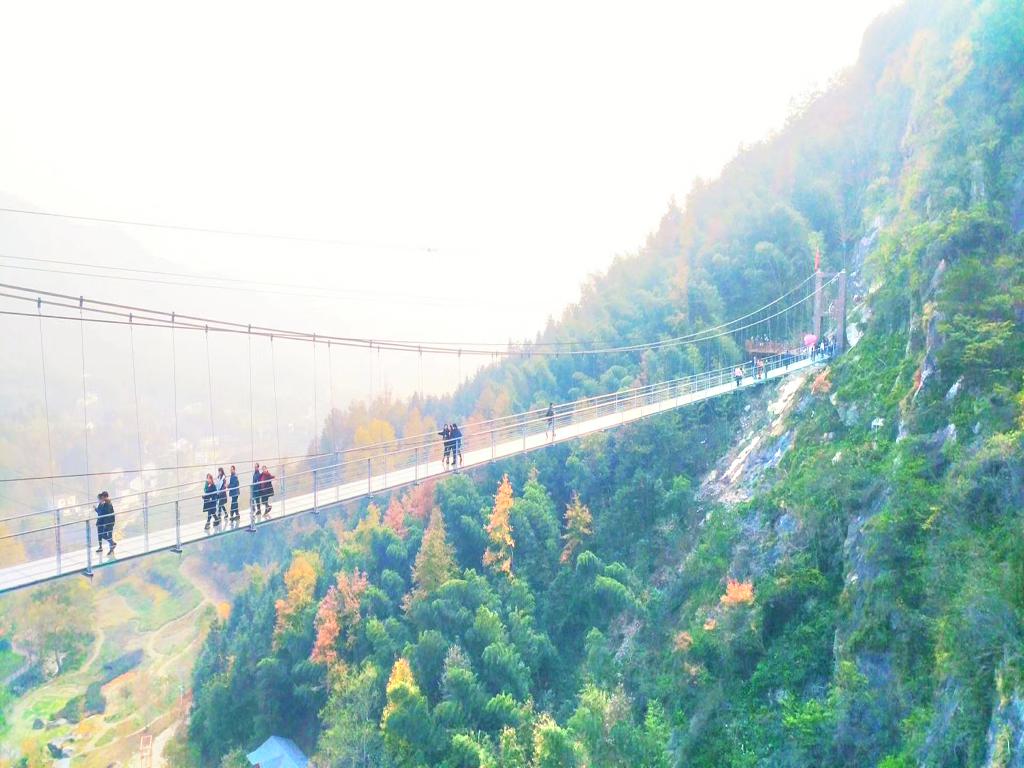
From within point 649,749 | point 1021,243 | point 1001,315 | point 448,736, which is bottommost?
point 448,736

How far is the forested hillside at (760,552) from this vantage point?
335 inches

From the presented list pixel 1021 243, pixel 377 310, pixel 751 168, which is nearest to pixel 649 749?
pixel 1021 243

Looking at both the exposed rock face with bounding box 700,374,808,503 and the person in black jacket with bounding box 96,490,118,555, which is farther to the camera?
the exposed rock face with bounding box 700,374,808,503

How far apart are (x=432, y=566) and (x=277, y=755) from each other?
7782 mm

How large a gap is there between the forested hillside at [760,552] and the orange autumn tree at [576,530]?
0.11 metres

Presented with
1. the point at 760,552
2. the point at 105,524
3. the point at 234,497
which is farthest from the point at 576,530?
the point at 105,524

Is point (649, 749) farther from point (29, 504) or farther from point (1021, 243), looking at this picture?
point (29, 504)

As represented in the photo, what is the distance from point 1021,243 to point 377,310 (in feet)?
526

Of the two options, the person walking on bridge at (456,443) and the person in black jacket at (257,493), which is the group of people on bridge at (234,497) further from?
the person walking on bridge at (456,443)

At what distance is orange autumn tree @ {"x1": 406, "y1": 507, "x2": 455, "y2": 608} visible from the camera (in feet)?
74.0

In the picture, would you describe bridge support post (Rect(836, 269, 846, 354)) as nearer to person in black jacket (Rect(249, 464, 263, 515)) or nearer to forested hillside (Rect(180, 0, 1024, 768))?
forested hillside (Rect(180, 0, 1024, 768))

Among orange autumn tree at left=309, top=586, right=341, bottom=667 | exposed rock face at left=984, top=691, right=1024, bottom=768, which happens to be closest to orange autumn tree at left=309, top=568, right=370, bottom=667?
orange autumn tree at left=309, top=586, right=341, bottom=667

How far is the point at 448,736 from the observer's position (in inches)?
671

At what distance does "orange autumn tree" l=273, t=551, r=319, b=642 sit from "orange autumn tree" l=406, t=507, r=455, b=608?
6.02m
